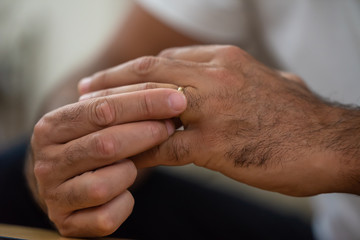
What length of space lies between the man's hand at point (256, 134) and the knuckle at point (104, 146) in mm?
76

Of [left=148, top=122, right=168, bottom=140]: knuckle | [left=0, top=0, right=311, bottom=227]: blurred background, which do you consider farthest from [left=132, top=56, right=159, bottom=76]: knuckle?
[left=0, top=0, right=311, bottom=227]: blurred background

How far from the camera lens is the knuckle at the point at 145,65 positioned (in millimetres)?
620

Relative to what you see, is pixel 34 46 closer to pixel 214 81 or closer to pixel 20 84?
pixel 20 84

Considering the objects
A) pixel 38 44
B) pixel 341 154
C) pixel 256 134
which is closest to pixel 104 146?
pixel 256 134

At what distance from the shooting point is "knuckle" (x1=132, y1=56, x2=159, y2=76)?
620 mm

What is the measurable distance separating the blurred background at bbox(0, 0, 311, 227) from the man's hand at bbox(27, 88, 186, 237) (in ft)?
4.87

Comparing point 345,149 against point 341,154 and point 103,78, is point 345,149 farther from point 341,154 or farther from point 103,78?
point 103,78

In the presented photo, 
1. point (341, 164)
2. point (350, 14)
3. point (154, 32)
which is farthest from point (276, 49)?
point (341, 164)

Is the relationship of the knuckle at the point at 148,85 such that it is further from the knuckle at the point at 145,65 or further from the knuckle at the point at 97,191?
the knuckle at the point at 97,191

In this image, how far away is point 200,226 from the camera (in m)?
0.98

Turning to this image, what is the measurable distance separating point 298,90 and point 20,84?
1890mm

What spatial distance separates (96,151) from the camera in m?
0.52

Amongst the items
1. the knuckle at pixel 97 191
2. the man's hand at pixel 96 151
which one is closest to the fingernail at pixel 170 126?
the man's hand at pixel 96 151

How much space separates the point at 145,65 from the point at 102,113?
0.13 metres
